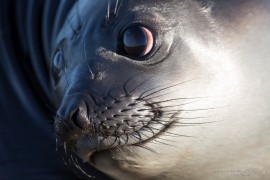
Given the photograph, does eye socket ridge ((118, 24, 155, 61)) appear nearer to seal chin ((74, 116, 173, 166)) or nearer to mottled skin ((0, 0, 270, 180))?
mottled skin ((0, 0, 270, 180))

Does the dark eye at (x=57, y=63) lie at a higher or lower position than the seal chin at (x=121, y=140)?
higher

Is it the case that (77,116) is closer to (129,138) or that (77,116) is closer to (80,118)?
(80,118)

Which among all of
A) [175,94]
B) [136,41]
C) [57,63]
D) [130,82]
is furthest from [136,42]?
[57,63]

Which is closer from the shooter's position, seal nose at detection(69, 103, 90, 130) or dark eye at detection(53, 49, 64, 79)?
seal nose at detection(69, 103, 90, 130)

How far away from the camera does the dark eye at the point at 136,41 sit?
3.23 m

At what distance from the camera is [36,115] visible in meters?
4.35

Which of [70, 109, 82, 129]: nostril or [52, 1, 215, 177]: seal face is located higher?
[52, 1, 215, 177]: seal face

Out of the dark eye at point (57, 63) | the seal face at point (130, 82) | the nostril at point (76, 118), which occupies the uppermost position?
the dark eye at point (57, 63)

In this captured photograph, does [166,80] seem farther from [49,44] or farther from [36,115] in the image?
[49,44]

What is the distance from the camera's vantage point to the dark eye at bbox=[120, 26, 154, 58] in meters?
3.23

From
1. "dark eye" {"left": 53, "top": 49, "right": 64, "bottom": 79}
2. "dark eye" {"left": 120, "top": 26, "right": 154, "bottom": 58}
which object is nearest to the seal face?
"dark eye" {"left": 120, "top": 26, "right": 154, "bottom": 58}

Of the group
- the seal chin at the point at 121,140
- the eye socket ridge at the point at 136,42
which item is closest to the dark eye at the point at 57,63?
the eye socket ridge at the point at 136,42

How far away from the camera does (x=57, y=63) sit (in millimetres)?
3773

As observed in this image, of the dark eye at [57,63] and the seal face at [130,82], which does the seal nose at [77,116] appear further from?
the dark eye at [57,63]
